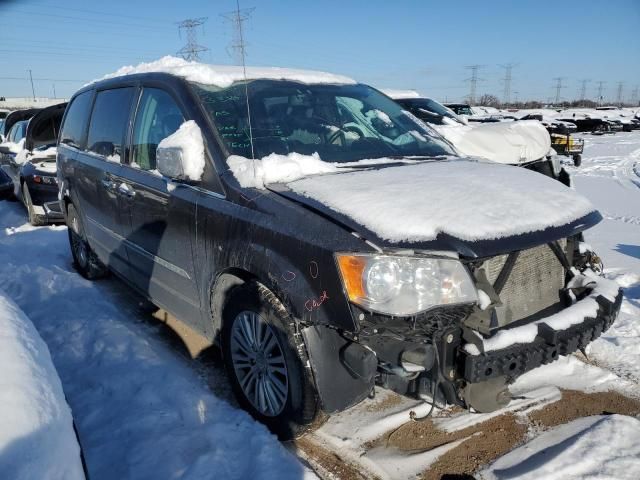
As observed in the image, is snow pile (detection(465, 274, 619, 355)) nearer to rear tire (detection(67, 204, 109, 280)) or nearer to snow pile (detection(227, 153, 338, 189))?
snow pile (detection(227, 153, 338, 189))

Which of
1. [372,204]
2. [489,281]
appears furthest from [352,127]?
[489,281]

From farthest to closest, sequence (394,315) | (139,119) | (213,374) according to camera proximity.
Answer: (139,119), (213,374), (394,315)

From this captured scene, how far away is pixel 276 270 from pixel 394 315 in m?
0.62

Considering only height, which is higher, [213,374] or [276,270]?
[276,270]

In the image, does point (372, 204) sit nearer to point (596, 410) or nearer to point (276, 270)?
point (276, 270)

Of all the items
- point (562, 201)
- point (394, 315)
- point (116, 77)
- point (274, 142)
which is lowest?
point (394, 315)

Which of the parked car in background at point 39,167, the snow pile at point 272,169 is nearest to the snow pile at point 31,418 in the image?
the snow pile at point 272,169

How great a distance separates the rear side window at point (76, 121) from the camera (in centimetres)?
486

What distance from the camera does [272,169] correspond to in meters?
2.66

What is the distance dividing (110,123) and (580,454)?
3.95 meters

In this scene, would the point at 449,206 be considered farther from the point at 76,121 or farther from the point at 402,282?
the point at 76,121

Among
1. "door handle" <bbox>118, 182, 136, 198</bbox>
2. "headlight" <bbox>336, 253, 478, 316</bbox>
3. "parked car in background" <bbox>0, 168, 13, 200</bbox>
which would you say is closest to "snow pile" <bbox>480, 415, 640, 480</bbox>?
"headlight" <bbox>336, 253, 478, 316</bbox>

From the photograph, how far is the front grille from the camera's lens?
7.82ft

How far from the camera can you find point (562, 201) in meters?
2.54
